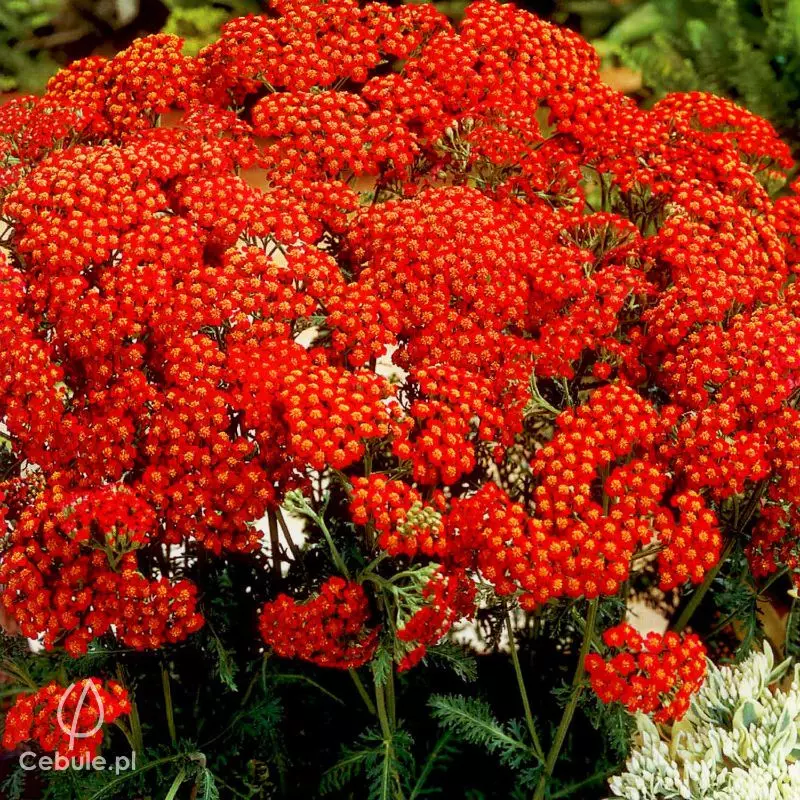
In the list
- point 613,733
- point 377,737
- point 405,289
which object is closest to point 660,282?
point 405,289

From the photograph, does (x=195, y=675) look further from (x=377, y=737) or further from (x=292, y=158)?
(x=292, y=158)

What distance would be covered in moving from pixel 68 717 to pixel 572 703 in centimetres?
91

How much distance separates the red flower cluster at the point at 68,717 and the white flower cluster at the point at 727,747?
37.3 inches

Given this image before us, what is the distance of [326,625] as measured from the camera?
1.79 metres

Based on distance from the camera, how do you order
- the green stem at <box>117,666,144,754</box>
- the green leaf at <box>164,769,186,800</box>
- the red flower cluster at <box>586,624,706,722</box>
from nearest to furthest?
the red flower cluster at <box>586,624,706,722</box> < the green leaf at <box>164,769,186,800</box> < the green stem at <box>117,666,144,754</box>

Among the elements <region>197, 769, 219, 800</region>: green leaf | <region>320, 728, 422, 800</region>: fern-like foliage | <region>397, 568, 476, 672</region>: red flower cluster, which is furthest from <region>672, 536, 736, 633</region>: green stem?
<region>197, 769, 219, 800</region>: green leaf

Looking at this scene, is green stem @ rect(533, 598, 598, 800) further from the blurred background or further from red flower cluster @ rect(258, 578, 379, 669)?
Result: the blurred background

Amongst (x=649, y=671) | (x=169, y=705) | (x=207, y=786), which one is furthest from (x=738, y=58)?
(x=207, y=786)

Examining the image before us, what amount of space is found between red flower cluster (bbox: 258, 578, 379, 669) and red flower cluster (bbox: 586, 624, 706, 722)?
1.35 ft

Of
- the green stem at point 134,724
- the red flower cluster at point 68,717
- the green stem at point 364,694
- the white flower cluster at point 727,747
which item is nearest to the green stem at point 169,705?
the green stem at point 134,724

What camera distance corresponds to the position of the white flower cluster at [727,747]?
1.87 m

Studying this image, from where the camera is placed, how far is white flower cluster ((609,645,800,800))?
6.12 feet

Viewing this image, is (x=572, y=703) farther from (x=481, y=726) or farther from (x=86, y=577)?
(x=86, y=577)

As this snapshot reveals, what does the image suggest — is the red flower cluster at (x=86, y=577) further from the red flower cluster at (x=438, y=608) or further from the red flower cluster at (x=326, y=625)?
the red flower cluster at (x=438, y=608)
